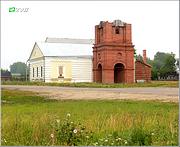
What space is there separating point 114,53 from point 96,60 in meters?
3.11

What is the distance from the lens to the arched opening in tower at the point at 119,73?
163 feet

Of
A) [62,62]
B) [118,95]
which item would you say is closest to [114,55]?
[62,62]

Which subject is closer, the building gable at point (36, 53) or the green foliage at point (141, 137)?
the green foliage at point (141, 137)

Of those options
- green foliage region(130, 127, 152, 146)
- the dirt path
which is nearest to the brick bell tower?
the dirt path

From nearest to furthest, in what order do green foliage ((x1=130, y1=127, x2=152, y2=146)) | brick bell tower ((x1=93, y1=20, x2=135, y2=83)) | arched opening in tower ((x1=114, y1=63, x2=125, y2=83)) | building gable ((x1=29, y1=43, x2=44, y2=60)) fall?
green foliage ((x1=130, y1=127, x2=152, y2=146)), brick bell tower ((x1=93, y1=20, x2=135, y2=83)), arched opening in tower ((x1=114, y1=63, x2=125, y2=83)), building gable ((x1=29, y1=43, x2=44, y2=60))

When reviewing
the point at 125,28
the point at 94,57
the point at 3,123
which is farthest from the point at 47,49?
the point at 3,123

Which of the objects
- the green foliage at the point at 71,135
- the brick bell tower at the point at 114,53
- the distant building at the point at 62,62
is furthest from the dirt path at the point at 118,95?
the distant building at the point at 62,62

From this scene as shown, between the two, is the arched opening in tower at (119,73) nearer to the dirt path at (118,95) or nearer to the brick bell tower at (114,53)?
the brick bell tower at (114,53)

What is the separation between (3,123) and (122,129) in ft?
8.25

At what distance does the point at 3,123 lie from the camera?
8117mm

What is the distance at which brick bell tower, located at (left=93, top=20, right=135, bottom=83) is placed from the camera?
47.2m

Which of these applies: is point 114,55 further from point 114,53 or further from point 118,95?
point 118,95

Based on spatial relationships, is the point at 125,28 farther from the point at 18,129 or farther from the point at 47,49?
the point at 18,129

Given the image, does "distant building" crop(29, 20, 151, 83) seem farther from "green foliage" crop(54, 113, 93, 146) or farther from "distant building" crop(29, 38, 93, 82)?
"green foliage" crop(54, 113, 93, 146)
